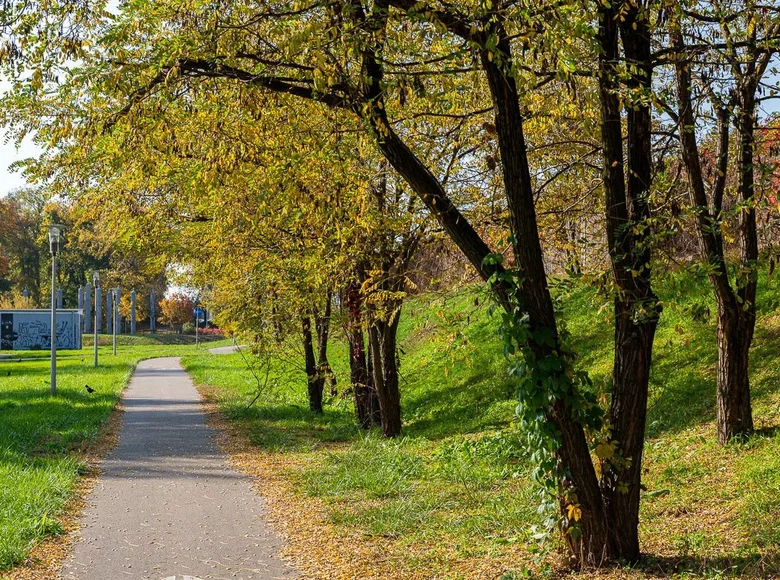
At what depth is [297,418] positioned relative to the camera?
17.2m

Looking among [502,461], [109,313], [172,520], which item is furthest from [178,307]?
[172,520]

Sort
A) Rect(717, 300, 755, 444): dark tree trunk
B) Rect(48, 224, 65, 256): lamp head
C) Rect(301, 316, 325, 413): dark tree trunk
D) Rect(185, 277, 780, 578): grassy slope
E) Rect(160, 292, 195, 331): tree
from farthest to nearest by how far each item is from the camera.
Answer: Rect(160, 292, 195, 331): tree → Rect(48, 224, 65, 256): lamp head → Rect(301, 316, 325, 413): dark tree trunk → Rect(717, 300, 755, 444): dark tree trunk → Rect(185, 277, 780, 578): grassy slope

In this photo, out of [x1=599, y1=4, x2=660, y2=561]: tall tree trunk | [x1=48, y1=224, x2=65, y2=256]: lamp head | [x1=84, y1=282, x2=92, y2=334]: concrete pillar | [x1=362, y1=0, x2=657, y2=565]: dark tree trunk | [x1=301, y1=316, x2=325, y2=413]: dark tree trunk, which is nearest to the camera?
[x1=362, y1=0, x2=657, y2=565]: dark tree trunk

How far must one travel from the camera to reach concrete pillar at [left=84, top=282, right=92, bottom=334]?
71.4m

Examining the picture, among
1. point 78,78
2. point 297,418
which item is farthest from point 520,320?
point 297,418

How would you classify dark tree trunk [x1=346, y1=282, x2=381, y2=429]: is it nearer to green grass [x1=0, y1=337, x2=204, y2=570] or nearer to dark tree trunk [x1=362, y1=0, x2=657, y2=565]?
green grass [x1=0, y1=337, x2=204, y2=570]

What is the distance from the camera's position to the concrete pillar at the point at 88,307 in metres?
71.4

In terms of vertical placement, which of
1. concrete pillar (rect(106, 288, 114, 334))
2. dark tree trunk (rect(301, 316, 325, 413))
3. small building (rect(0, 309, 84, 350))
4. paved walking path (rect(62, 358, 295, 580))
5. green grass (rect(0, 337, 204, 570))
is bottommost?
paved walking path (rect(62, 358, 295, 580))

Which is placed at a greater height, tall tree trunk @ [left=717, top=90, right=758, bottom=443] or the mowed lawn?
tall tree trunk @ [left=717, top=90, right=758, bottom=443]

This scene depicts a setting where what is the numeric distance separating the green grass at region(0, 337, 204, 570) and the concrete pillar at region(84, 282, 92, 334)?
43.5m

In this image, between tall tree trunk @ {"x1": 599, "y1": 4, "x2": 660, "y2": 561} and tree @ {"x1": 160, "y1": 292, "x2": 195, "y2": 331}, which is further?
tree @ {"x1": 160, "y1": 292, "x2": 195, "y2": 331}

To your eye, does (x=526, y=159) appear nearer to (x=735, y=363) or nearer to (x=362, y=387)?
(x=735, y=363)

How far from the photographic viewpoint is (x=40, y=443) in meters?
13.3

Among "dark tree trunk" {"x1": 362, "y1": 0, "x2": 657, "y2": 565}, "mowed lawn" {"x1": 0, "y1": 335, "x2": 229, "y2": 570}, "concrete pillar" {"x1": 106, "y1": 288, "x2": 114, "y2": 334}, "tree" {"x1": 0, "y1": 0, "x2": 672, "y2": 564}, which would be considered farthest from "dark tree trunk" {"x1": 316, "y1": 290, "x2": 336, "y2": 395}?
"concrete pillar" {"x1": 106, "y1": 288, "x2": 114, "y2": 334}
